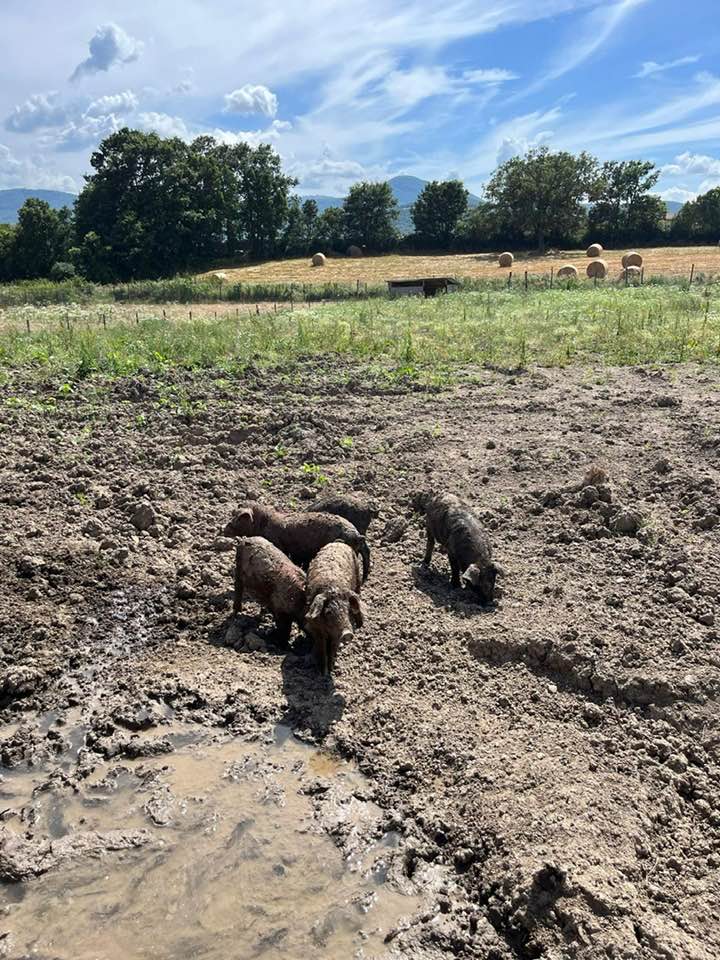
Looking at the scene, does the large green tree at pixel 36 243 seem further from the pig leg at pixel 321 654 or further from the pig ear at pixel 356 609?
the pig leg at pixel 321 654

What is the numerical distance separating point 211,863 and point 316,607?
87.0 inches

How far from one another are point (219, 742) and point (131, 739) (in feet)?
2.33

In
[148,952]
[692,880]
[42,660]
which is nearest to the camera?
[148,952]

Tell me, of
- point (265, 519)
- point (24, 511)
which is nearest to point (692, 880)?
point (265, 519)

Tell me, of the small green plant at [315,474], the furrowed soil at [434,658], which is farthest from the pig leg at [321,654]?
the small green plant at [315,474]

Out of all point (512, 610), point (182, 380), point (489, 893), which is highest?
point (182, 380)

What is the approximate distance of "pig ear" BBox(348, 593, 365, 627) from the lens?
678 cm

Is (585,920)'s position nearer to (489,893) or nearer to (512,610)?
(489,893)

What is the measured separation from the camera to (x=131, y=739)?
5.89m

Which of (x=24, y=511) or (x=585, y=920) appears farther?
(x=24, y=511)

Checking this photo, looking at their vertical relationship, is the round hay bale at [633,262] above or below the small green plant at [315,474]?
above

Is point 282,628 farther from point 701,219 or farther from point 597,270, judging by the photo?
point 701,219

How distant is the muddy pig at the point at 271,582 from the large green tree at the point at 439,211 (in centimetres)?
7063

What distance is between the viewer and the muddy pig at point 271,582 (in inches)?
274
